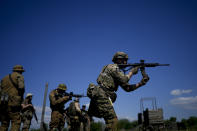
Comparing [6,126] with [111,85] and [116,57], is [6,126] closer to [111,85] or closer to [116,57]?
[111,85]

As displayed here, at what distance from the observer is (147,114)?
1334 centimetres

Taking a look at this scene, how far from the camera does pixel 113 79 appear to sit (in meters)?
4.16

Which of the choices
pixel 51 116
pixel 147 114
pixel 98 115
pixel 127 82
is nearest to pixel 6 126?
pixel 51 116

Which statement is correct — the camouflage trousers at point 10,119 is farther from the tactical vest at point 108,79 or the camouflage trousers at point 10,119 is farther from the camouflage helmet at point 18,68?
the tactical vest at point 108,79

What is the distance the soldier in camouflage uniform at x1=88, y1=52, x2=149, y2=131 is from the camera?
377 cm

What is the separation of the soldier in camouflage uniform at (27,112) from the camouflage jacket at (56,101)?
2301 millimetres

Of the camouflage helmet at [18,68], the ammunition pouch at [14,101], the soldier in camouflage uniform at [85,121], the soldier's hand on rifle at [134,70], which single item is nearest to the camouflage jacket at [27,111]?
the soldier in camouflage uniform at [85,121]

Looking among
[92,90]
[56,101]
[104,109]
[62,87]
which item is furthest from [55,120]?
[104,109]

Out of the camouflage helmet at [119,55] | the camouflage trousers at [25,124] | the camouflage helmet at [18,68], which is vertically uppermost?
the camouflage helmet at [119,55]

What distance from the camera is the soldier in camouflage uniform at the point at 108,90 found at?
377 cm

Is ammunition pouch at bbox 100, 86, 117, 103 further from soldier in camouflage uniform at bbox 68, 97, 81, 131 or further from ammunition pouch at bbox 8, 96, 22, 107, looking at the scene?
soldier in camouflage uniform at bbox 68, 97, 81, 131

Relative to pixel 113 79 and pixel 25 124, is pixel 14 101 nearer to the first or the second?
pixel 113 79

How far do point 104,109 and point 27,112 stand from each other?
236 inches

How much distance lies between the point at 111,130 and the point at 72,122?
17.1 ft
